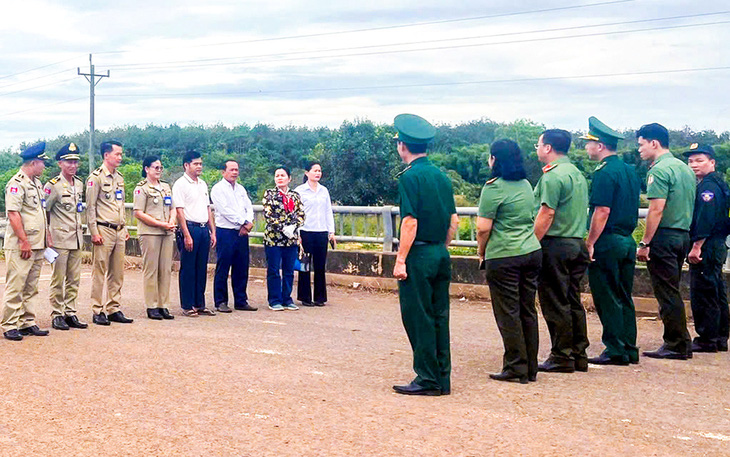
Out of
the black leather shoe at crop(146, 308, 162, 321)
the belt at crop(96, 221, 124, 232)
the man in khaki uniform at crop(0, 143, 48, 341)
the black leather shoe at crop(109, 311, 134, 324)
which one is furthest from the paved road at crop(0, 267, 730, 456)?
the belt at crop(96, 221, 124, 232)

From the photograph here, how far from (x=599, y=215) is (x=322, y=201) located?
4888 millimetres

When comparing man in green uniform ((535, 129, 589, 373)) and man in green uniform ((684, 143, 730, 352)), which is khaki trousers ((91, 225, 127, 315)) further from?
man in green uniform ((684, 143, 730, 352))

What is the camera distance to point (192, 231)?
11438 millimetres

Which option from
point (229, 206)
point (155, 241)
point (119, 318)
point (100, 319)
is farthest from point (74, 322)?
point (229, 206)

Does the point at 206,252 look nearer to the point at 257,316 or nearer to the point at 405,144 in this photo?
the point at 257,316

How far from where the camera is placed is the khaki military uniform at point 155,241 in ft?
35.7

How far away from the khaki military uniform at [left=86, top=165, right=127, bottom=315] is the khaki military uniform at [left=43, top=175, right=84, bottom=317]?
7.1 inches

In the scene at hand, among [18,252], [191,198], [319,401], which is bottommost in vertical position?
[319,401]

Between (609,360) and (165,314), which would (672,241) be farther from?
(165,314)

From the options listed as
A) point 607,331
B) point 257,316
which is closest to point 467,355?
point 607,331

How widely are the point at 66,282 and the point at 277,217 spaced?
2.79 metres

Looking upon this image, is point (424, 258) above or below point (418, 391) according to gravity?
above

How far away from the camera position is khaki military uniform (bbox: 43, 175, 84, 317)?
993 cm

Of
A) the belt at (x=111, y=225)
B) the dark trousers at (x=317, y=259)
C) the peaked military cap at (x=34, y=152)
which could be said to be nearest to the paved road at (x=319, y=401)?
the belt at (x=111, y=225)
